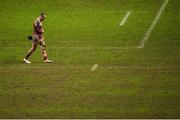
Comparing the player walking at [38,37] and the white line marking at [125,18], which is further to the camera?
the white line marking at [125,18]

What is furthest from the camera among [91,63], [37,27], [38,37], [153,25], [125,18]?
[125,18]

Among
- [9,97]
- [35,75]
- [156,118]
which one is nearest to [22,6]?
[35,75]

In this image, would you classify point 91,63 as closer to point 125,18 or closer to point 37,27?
point 37,27

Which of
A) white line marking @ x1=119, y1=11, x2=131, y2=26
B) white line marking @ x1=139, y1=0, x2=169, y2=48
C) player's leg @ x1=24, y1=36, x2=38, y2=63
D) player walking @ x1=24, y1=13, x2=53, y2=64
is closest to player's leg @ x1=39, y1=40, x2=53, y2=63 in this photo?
player walking @ x1=24, y1=13, x2=53, y2=64

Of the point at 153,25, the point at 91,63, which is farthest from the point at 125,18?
the point at 91,63

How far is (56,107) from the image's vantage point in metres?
26.2

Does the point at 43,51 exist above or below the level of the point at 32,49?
below

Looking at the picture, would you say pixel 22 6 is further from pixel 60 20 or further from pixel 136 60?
pixel 136 60

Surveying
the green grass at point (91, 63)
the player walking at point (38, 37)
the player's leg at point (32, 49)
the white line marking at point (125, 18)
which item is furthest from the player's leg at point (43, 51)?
the white line marking at point (125, 18)

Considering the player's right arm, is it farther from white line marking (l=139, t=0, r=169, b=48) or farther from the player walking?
white line marking (l=139, t=0, r=169, b=48)

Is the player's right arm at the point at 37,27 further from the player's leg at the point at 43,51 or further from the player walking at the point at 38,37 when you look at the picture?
the player's leg at the point at 43,51

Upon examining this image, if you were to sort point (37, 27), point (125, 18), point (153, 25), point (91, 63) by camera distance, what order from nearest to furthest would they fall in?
point (37, 27), point (91, 63), point (153, 25), point (125, 18)

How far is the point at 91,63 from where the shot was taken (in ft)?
109

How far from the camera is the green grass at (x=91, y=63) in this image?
26250mm
